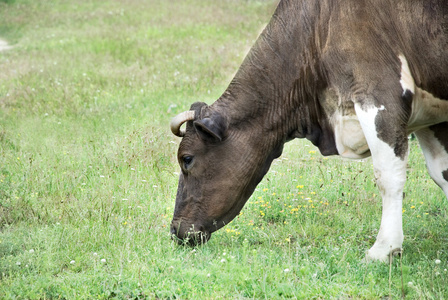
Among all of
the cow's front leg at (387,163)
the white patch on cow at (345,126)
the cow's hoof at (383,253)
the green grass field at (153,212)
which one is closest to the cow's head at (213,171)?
the green grass field at (153,212)

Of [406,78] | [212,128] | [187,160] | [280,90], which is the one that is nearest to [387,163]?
[406,78]

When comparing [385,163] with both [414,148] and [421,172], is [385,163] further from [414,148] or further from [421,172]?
[414,148]

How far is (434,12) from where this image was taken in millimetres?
5258

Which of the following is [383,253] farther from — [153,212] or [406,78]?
[153,212]

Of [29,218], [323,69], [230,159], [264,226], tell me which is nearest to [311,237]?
[264,226]

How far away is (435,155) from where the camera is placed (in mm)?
6113

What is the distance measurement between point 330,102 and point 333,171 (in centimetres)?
234

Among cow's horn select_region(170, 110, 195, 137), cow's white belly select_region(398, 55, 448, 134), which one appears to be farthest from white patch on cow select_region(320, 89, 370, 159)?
cow's horn select_region(170, 110, 195, 137)

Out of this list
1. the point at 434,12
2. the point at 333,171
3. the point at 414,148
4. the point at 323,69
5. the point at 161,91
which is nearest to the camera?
the point at 434,12

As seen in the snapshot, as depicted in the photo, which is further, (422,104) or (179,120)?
(179,120)

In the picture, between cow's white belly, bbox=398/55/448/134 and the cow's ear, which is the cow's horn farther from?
cow's white belly, bbox=398/55/448/134

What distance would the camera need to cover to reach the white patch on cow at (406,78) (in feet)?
17.2

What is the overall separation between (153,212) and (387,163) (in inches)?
104

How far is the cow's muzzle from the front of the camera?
19.6 feet
